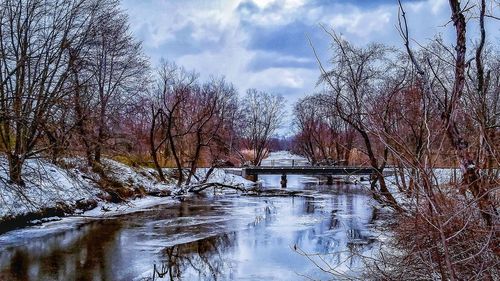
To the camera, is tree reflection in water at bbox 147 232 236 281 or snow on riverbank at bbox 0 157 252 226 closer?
tree reflection in water at bbox 147 232 236 281

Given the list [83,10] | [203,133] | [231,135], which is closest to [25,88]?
[83,10]

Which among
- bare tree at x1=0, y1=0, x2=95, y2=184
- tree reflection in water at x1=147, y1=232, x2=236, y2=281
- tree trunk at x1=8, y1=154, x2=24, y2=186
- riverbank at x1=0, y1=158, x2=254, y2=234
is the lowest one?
tree reflection in water at x1=147, y1=232, x2=236, y2=281

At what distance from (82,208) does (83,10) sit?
8477mm

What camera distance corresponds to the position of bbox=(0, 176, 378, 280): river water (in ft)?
34.2

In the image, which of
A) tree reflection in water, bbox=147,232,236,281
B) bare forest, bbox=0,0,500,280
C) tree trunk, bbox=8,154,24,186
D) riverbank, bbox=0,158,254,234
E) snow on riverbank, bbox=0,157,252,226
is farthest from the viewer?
riverbank, bbox=0,158,254,234

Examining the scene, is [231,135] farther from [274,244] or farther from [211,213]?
[274,244]

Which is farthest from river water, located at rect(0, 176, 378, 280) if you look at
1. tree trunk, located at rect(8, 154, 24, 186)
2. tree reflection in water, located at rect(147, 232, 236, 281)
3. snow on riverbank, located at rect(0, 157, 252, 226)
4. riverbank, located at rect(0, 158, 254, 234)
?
tree trunk, located at rect(8, 154, 24, 186)

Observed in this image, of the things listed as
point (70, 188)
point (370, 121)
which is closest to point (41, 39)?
point (70, 188)

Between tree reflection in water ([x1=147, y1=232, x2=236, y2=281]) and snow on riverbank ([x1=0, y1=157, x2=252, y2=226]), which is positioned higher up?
snow on riverbank ([x1=0, y1=157, x2=252, y2=226])

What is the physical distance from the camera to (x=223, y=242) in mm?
14203

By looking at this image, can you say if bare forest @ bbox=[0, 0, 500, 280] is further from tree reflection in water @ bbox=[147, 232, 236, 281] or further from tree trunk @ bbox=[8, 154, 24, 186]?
tree reflection in water @ bbox=[147, 232, 236, 281]

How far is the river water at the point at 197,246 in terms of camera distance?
10.4 m

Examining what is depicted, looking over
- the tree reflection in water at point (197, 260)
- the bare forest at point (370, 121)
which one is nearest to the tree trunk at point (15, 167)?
the bare forest at point (370, 121)

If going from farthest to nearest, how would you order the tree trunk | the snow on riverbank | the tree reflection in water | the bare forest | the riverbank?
the riverbank
the snow on riverbank
the tree trunk
the tree reflection in water
the bare forest
